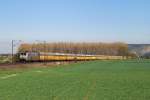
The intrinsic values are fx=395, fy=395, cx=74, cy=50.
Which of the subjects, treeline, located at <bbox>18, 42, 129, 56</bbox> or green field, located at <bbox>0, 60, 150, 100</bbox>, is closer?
green field, located at <bbox>0, 60, 150, 100</bbox>

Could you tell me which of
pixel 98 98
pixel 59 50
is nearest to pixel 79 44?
pixel 59 50

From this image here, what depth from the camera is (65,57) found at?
101m

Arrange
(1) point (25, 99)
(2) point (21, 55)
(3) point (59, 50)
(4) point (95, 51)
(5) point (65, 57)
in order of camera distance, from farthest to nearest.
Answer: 1. (4) point (95, 51)
2. (3) point (59, 50)
3. (5) point (65, 57)
4. (2) point (21, 55)
5. (1) point (25, 99)

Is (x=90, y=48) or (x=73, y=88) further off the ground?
(x=90, y=48)

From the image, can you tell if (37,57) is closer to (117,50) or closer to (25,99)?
(25,99)

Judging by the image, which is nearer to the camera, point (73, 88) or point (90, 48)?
point (73, 88)

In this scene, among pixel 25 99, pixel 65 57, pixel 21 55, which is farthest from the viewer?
pixel 65 57

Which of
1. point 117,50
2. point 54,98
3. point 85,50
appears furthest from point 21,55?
point 117,50

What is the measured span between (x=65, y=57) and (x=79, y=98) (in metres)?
86.8

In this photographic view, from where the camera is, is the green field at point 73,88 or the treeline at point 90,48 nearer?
the green field at point 73,88

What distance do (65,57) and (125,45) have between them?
102m

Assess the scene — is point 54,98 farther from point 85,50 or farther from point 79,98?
point 85,50

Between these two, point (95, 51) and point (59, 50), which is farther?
point (95, 51)

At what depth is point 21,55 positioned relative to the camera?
81.2 metres
